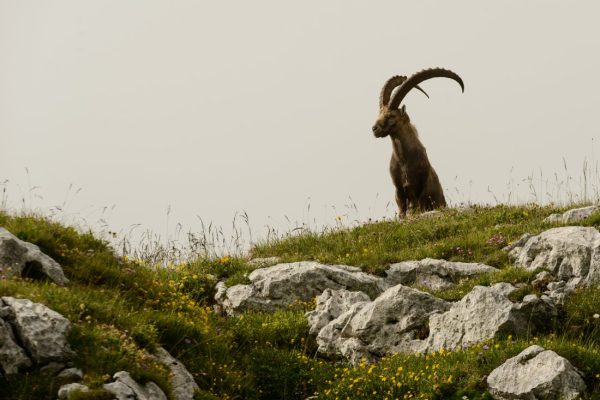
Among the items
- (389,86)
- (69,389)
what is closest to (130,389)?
(69,389)

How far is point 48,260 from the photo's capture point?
10047 mm

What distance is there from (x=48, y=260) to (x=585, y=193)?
36.3ft

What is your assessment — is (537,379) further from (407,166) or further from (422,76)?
(422,76)

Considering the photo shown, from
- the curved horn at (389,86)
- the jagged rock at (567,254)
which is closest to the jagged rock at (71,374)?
the jagged rock at (567,254)

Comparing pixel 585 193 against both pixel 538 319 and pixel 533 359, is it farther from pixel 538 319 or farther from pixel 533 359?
pixel 533 359

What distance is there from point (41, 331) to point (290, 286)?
5.29 metres

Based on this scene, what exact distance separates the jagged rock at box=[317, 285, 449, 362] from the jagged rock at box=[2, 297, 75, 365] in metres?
3.85

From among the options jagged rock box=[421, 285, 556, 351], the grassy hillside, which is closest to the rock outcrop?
the grassy hillside

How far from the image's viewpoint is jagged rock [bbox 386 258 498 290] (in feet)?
43.2

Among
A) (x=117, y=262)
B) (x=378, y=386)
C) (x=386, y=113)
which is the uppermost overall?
(x=386, y=113)

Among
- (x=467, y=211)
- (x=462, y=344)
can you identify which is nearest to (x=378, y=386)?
(x=462, y=344)

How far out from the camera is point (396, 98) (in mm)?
20609

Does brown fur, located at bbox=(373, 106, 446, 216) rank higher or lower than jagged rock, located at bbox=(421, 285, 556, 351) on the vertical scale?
higher

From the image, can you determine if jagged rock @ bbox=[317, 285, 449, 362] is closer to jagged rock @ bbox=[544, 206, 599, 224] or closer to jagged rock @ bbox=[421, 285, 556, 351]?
jagged rock @ bbox=[421, 285, 556, 351]
